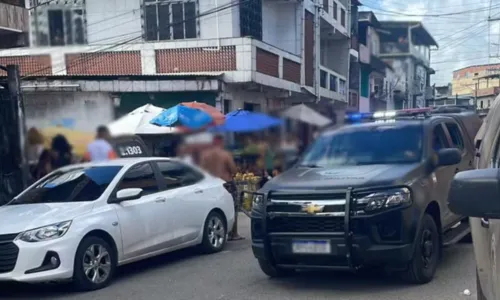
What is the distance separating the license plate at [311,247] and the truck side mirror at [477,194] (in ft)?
9.97

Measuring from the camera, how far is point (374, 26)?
1060 centimetres

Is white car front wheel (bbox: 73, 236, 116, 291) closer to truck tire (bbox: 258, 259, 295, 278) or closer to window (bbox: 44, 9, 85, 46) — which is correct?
truck tire (bbox: 258, 259, 295, 278)

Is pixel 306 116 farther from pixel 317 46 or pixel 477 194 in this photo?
pixel 317 46

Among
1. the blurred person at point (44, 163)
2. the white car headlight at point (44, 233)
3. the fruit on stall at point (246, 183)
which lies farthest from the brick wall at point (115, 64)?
the white car headlight at point (44, 233)

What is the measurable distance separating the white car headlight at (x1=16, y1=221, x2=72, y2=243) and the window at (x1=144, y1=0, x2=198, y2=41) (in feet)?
38.2

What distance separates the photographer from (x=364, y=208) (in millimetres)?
5012

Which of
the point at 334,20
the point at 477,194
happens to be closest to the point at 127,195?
the point at 477,194

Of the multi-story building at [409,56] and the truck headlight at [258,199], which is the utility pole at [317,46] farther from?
the truck headlight at [258,199]

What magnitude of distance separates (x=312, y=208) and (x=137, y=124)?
12.0 feet

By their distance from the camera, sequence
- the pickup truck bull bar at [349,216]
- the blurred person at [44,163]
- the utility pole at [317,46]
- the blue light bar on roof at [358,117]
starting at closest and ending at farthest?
the pickup truck bull bar at [349,216], the blurred person at [44,163], the blue light bar on roof at [358,117], the utility pole at [317,46]

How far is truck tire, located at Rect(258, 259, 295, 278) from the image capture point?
5.52 m

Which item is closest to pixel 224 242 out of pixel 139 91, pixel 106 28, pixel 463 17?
pixel 463 17

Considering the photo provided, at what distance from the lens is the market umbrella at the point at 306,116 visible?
286 inches

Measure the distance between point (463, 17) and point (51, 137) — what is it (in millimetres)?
5327
